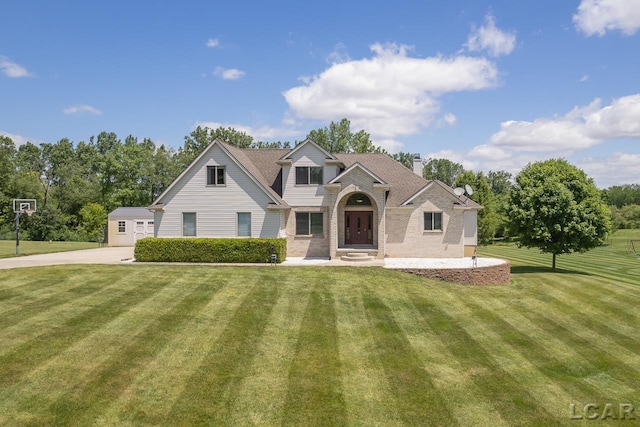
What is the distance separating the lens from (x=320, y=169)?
3039 cm

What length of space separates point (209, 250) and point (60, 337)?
12786 mm

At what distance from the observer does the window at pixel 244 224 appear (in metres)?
29.3

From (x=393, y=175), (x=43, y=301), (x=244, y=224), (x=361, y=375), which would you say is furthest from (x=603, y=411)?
(x=393, y=175)

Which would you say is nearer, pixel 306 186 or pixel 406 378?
pixel 406 378

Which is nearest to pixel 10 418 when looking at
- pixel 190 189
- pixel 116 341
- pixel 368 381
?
pixel 116 341

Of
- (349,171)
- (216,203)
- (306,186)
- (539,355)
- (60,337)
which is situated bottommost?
(539,355)

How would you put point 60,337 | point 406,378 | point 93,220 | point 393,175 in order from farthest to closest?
1. point 93,220
2. point 393,175
3. point 60,337
4. point 406,378

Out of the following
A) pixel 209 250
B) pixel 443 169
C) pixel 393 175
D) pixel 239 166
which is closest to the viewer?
pixel 209 250

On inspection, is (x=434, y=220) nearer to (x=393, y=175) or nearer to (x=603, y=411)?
(x=393, y=175)

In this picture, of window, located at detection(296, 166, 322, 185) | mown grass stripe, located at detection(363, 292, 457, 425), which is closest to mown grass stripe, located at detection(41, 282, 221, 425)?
mown grass stripe, located at detection(363, 292, 457, 425)

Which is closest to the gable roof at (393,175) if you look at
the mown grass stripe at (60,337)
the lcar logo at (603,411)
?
the mown grass stripe at (60,337)

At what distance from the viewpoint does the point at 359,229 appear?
3195 centimetres

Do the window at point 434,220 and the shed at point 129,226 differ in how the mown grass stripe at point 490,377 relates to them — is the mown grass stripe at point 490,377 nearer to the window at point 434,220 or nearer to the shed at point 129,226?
the window at point 434,220

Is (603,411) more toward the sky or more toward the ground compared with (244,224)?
more toward the ground
